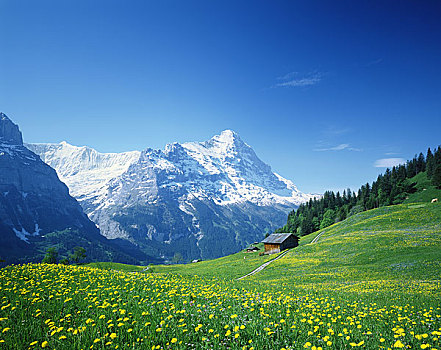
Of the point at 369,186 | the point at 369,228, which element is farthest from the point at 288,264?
the point at 369,186

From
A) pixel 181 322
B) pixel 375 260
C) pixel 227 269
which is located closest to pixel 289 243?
pixel 227 269

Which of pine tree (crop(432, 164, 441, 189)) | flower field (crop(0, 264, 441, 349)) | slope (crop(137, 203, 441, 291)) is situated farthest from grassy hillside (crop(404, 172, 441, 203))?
flower field (crop(0, 264, 441, 349))

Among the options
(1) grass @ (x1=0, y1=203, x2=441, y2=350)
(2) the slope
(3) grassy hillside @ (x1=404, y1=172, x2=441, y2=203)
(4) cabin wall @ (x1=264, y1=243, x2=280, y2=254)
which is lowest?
(4) cabin wall @ (x1=264, y1=243, x2=280, y2=254)

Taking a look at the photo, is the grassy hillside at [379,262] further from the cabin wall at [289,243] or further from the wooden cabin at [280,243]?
the cabin wall at [289,243]

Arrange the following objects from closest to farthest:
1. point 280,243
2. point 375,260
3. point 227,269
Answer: point 375,260 → point 227,269 → point 280,243

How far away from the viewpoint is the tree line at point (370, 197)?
110656mm

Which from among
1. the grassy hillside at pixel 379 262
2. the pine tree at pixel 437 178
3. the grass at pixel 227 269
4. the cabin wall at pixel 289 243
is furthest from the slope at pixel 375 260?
the pine tree at pixel 437 178

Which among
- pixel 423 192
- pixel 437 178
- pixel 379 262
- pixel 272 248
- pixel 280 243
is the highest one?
pixel 437 178

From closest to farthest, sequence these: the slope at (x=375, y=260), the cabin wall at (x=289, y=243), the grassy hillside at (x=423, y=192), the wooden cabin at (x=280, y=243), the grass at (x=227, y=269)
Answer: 1. the slope at (x=375, y=260)
2. the grass at (x=227, y=269)
3. the wooden cabin at (x=280, y=243)
4. the cabin wall at (x=289, y=243)
5. the grassy hillside at (x=423, y=192)

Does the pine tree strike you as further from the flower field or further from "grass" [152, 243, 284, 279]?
the flower field

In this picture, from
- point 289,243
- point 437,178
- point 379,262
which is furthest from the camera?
point 437,178

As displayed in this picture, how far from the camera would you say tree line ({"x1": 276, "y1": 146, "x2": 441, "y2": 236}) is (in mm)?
110656

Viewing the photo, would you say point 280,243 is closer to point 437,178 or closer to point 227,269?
point 227,269

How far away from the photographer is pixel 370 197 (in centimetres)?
12156
